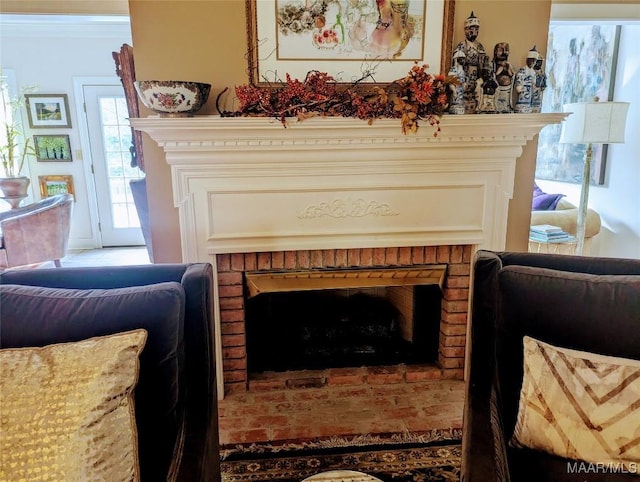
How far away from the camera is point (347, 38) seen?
204cm

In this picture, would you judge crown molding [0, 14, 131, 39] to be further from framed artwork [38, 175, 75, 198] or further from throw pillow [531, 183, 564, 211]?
throw pillow [531, 183, 564, 211]

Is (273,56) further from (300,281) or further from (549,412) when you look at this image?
(549,412)

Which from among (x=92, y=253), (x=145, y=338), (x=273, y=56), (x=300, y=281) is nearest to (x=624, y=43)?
(x=273, y=56)

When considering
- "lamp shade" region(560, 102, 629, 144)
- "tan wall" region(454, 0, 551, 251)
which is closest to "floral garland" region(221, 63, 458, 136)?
"tan wall" region(454, 0, 551, 251)

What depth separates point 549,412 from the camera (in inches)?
43.0

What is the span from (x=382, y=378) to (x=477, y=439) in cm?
122

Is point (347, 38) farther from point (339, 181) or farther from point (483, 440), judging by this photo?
point (483, 440)

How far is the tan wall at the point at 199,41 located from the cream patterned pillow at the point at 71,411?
118cm

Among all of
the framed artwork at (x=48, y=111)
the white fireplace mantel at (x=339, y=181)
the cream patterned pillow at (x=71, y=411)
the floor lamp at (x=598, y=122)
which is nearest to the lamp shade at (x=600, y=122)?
the floor lamp at (x=598, y=122)

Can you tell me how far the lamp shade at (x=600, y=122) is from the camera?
2977 mm

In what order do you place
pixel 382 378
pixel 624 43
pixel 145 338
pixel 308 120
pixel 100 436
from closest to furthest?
pixel 100 436 → pixel 145 338 → pixel 308 120 → pixel 382 378 → pixel 624 43

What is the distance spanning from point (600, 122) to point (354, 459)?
109 inches

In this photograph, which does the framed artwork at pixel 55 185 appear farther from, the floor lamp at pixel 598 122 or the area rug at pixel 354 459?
the floor lamp at pixel 598 122

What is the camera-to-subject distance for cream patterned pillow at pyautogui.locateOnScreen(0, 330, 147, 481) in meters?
0.87
